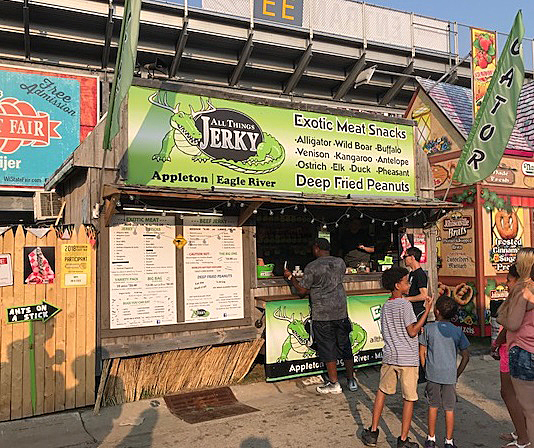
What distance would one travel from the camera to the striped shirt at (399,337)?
182 inches

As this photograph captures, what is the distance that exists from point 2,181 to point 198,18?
8807mm

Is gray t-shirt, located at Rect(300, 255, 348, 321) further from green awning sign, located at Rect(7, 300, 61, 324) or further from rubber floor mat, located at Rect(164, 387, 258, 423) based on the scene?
green awning sign, located at Rect(7, 300, 61, 324)

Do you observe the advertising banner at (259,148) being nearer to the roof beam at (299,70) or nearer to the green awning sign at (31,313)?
the green awning sign at (31,313)

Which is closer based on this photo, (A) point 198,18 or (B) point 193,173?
(B) point 193,173

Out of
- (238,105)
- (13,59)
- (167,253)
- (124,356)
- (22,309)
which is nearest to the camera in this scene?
(22,309)

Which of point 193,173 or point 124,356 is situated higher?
point 193,173

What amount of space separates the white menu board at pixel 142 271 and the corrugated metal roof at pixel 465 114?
23.2 ft

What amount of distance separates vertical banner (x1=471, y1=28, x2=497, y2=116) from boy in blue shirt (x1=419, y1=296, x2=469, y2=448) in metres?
7.06

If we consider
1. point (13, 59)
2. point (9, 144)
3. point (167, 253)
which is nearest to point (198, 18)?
point (13, 59)

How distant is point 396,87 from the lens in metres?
22.0

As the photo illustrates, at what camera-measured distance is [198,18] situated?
17484 mm

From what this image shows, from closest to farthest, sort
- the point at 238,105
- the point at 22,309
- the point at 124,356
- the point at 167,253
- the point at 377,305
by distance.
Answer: the point at 22,309 < the point at 124,356 < the point at 167,253 < the point at 238,105 < the point at 377,305

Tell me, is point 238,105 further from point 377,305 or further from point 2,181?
point 2,181

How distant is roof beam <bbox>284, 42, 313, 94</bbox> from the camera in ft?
63.2
